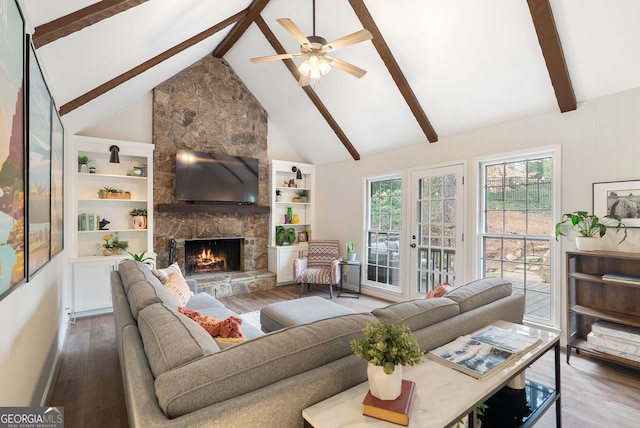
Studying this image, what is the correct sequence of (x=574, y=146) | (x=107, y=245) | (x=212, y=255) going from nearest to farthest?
(x=574, y=146) < (x=107, y=245) < (x=212, y=255)

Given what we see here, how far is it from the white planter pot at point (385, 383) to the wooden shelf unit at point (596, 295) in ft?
9.05

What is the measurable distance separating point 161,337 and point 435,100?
13.0 ft

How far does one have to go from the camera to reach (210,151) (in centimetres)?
561

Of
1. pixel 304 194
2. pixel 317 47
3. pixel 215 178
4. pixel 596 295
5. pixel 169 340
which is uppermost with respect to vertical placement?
pixel 317 47

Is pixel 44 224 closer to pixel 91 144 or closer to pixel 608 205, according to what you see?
pixel 91 144

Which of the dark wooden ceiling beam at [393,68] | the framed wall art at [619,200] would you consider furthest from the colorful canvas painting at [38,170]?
the framed wall art at [619,200]

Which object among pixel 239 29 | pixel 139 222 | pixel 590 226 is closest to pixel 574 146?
pixel 590 226

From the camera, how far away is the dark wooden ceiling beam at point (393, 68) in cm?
A: 350

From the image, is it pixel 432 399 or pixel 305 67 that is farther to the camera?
pixel 305 67

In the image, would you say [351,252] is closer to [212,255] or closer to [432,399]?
[212,255]

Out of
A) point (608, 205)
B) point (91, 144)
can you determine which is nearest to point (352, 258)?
point (608, 205)

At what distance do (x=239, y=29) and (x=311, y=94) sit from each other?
1.43m

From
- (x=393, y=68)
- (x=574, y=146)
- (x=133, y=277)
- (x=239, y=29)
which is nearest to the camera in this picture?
(x=133, y=277)

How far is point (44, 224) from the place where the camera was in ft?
6.64
